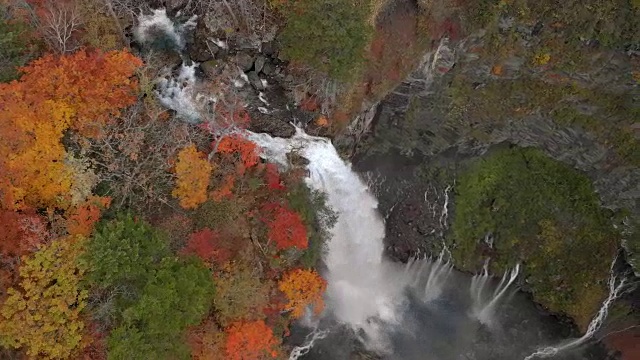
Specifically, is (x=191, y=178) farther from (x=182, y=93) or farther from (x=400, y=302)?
(x=400, y=302)

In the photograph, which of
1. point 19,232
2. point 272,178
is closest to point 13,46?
point 19,232

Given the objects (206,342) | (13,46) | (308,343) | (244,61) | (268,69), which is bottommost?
(308,343)

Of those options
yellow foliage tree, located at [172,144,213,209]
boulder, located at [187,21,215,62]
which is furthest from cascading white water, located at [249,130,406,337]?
boulder, located at [187,21,215,62]

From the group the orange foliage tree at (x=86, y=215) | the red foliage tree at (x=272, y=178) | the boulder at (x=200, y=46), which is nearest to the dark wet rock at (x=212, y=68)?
the boulder at (x=200, y=46)

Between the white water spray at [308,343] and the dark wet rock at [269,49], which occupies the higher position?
the dark wet rock at [269,49]

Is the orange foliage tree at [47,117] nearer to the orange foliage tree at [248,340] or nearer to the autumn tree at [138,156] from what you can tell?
the autumn tree at [138,156]

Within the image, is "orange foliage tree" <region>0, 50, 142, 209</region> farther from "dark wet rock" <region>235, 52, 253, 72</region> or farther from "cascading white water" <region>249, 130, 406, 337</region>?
"cascading white water" <region>249, 130, 406, 337</region>
